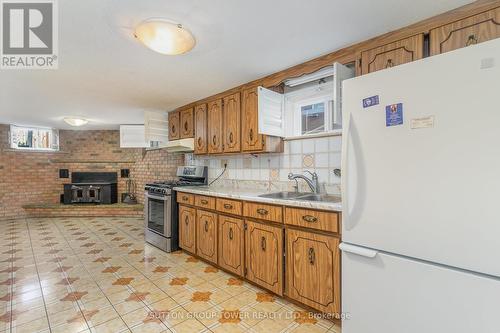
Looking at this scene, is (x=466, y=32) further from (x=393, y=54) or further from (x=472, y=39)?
(x=393, y=54)

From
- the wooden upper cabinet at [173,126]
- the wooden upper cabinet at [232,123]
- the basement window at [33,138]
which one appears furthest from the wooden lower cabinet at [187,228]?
the basement window at [33,138]

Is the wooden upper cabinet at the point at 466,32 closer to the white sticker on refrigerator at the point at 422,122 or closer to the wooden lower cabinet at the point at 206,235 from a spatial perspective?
the white sticker on refrigerator at the point at 422,122

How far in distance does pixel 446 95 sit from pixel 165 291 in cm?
255

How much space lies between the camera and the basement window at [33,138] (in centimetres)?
571

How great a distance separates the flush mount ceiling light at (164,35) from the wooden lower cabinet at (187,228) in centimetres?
194

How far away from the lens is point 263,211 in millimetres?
2203

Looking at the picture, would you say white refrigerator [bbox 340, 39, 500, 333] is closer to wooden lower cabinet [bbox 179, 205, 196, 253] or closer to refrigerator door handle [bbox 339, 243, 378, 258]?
refrigerator door handle [bbox 339, 243, 378, 258]

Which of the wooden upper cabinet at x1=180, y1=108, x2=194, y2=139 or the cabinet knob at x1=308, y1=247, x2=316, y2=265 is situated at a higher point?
the wooden upper cabinet at x1=180, y1=108, x2=194, y2=139

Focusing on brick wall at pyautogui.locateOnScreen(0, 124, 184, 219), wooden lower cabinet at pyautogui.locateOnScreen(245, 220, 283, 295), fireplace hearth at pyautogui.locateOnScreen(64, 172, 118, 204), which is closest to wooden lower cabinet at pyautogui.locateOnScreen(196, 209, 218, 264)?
wooden lower cabinet at pyautogui.locateOnScreen(245, 220, 283, 295)

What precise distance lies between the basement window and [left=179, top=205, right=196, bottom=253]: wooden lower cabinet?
199 inches

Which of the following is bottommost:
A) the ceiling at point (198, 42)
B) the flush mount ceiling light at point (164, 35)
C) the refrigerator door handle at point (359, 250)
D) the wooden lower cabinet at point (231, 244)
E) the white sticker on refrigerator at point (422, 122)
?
the wooden lower cabinet at point (231, 244)

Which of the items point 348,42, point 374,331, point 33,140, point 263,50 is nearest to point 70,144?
point 33,140

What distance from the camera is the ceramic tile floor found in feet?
5.97

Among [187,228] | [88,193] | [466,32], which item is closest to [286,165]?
[187,228]
